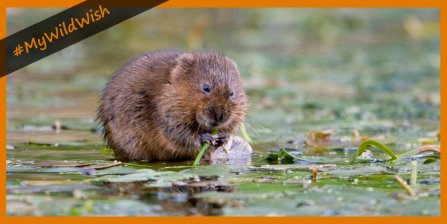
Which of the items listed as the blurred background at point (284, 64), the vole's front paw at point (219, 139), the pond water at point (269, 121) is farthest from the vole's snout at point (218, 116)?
the blurred background at point (284, 64)

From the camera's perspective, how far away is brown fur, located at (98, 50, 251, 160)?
5.94 meters

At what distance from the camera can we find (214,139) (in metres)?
5.97

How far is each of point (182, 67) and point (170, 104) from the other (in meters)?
0.39

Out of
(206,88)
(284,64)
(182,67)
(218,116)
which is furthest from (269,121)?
(284,64)

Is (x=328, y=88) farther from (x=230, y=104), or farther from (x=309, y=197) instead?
(x=309, y=197)

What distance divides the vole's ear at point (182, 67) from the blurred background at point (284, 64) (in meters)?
1.98

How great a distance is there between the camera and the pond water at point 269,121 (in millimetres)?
4266

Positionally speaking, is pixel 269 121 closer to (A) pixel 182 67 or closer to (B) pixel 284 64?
(A) pixel 182 67

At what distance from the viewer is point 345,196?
4.38 metres

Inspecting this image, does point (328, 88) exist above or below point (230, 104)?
above

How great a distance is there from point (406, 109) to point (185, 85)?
5172mm

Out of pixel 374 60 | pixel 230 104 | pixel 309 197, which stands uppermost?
pixel 374 60

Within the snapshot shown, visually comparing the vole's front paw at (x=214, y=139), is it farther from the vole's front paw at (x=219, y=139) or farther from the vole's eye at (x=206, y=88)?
the vole's eye at (x=206, y=88)

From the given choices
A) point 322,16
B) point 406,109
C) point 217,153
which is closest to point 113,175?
point 217,153
